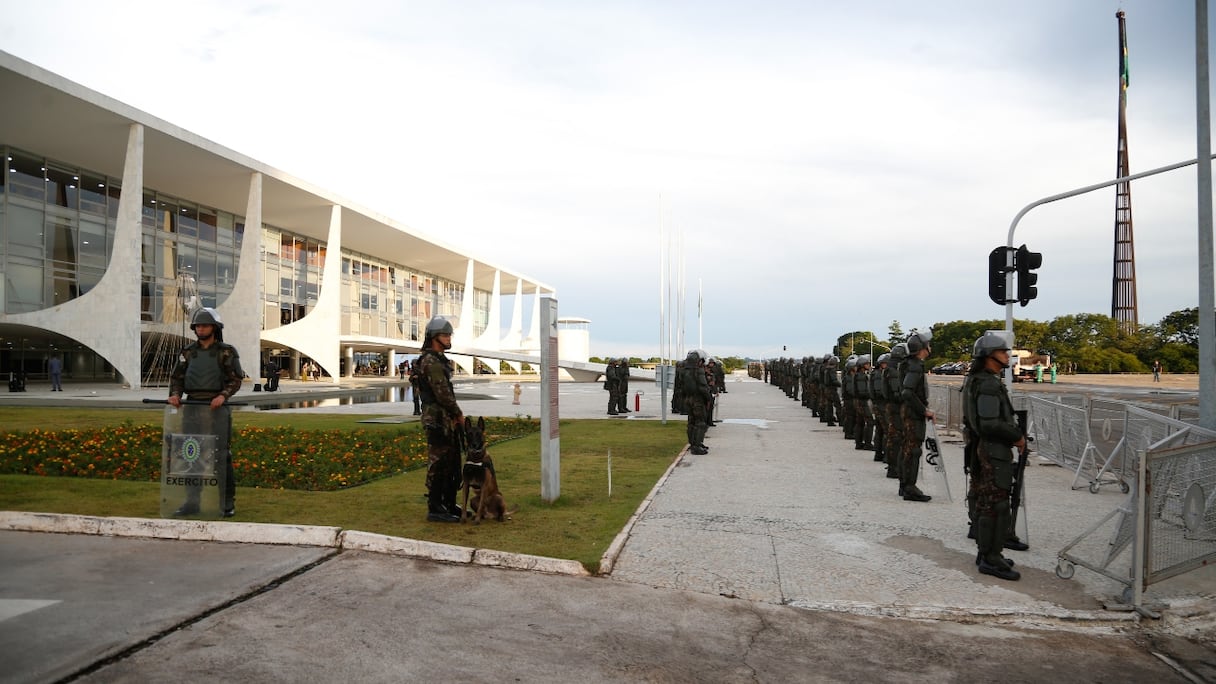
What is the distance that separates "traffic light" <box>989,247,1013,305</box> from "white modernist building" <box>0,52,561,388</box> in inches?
1320

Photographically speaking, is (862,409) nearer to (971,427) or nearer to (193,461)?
(971,427)

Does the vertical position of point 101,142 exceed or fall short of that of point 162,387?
it exceeds it

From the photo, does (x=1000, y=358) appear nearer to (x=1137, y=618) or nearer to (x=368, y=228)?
(x=1137, y=618)

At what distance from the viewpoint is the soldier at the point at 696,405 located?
13.4 m

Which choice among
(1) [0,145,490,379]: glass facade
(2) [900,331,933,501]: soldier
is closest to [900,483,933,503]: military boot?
(2) [900,331,933,501]: soldier

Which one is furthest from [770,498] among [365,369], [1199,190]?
[365,369]

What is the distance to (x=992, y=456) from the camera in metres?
5.82

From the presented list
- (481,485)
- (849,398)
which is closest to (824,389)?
(849,398)

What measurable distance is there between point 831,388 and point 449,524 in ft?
46.7

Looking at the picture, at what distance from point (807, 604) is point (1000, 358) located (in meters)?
2.70

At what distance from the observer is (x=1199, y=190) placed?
26.2 ft

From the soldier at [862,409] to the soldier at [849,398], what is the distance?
0.15 m

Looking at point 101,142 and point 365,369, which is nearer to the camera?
point 101,142

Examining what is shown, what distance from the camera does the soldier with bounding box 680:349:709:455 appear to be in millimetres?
13359
